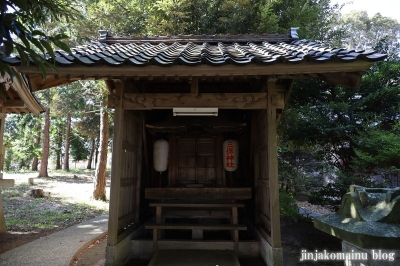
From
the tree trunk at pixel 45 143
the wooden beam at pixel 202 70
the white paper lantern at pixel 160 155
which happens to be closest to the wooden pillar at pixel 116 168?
the wooden beam at pixel 202 70

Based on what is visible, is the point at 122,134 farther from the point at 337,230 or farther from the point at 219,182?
the point at 337,230

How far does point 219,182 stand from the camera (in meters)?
6.04

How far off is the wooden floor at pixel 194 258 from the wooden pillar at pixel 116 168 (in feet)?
2.70

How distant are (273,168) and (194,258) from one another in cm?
207

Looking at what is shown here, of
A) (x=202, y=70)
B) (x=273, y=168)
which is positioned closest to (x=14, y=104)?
(x=202, y=70)

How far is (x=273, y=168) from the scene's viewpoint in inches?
163

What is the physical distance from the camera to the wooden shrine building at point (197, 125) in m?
3.48

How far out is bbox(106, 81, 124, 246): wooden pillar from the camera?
4.06 m

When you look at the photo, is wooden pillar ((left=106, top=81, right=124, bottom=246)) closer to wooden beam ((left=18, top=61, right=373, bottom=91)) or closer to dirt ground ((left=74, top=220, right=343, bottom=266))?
wooden beam ((left=18, top=61, right=373, bottom=91))

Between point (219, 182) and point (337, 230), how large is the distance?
150 inches

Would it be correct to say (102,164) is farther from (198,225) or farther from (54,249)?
(198,225)

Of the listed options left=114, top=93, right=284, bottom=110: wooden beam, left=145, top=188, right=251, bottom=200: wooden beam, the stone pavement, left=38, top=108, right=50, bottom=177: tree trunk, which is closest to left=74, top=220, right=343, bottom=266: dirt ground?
the stone pavement

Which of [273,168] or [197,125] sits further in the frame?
[197,125]

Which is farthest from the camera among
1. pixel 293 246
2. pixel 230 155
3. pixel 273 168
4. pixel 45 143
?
pixel 45 143
